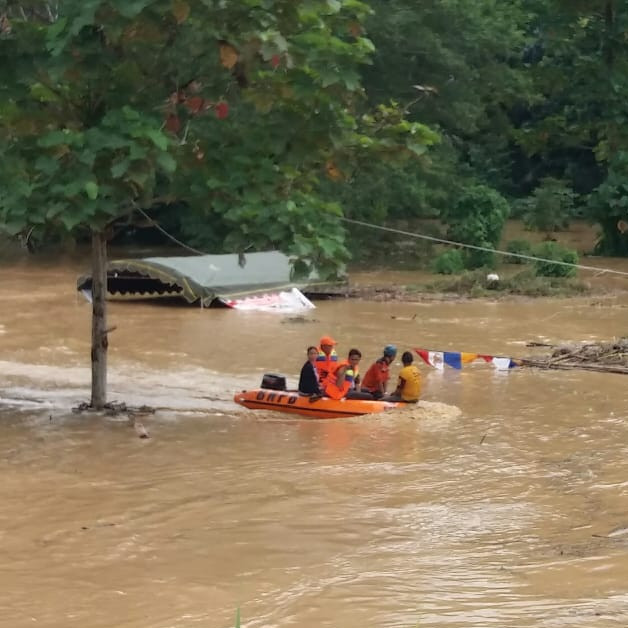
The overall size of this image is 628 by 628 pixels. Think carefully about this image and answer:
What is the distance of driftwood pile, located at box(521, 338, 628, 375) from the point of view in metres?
17.5

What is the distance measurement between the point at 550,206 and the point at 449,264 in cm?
875

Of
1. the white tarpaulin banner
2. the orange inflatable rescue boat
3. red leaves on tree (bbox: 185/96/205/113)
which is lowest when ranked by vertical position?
the orange inflatable rescue boat

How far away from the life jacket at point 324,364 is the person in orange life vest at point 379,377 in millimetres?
523

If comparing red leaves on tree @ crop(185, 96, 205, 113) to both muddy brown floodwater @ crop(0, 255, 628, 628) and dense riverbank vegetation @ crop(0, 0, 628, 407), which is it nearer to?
dense riverbank vegetation @ crop(0, 0, 628, 407)

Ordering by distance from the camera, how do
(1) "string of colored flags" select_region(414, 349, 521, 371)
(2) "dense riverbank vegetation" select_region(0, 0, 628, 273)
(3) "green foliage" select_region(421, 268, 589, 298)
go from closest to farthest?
(2) "dense riverbank vegetation" select_region(0, 0, 628, 273)
(1) "string of colored flags" select_region(414, 349, 521, 371)
(3) "green foliage" select_region(421, 268, 589, 298)

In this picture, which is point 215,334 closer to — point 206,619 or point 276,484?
point 276,484

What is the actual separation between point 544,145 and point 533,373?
940 inches

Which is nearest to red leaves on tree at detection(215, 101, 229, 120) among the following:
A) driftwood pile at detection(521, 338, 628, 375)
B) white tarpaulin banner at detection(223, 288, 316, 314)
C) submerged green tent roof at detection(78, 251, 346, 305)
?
driftwood pile at detection(521, 338, 628, 375)

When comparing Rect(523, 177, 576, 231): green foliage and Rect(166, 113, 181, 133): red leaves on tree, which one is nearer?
Rect(166, 113, 181, 133): red leaves on tree

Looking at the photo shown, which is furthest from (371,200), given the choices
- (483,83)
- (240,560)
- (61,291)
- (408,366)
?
(240,560)

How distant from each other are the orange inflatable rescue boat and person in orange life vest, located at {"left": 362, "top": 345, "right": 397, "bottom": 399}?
31 cm

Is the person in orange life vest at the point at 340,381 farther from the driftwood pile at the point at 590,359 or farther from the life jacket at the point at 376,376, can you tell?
the driftwood pile at the point at 590,359

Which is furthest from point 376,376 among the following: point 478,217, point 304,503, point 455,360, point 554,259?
point 478,217

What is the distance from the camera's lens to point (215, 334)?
72.7ft
